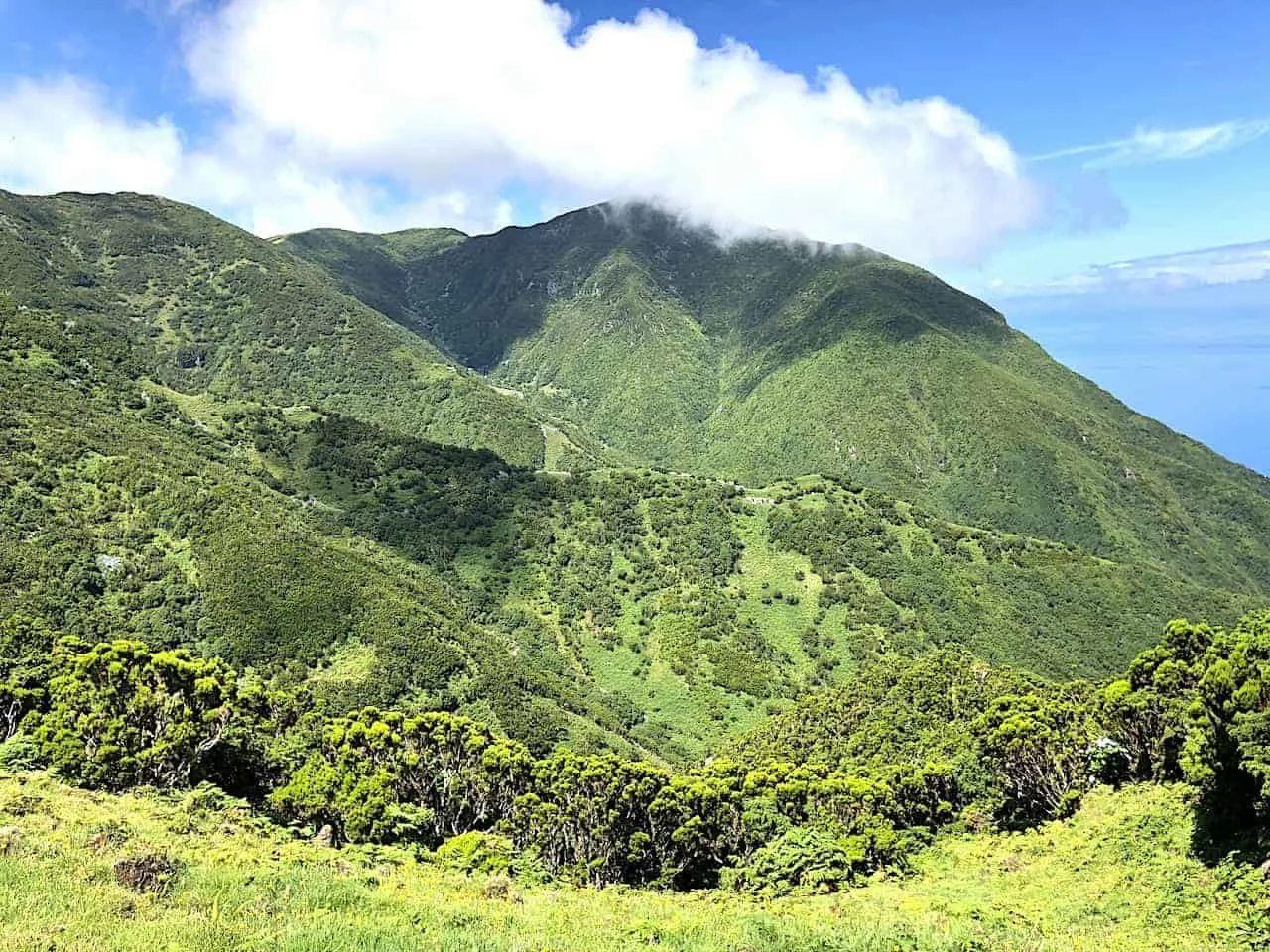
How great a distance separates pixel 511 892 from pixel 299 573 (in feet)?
246

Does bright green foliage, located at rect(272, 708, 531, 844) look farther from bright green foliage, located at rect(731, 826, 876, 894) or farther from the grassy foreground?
bright green foliage, located at rect(731, 826, 876, 894)

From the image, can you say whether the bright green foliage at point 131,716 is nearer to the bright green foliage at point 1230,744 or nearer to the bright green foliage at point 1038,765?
the bright green foliage at point 1038,765

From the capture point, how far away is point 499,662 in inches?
3634

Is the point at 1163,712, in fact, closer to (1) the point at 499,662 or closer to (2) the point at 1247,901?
(2) the point at 1247,901

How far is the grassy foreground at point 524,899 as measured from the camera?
1366 centimetres

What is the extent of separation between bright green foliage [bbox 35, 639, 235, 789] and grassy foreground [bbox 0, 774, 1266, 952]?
12.2 ft

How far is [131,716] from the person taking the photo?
3572 centimetres

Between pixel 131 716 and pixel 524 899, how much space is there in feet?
82.8

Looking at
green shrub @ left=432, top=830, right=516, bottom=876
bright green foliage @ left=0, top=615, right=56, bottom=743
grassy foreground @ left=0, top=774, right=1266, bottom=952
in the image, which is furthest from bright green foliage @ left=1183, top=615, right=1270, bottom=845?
bright green foliage @ left=0, top=615, right=56, bottom=743

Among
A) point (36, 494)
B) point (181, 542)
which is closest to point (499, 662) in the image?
point (181, 542)

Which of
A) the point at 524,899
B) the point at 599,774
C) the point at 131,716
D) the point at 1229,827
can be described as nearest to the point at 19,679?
the point at 131,716

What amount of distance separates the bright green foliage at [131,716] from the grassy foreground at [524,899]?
372cm

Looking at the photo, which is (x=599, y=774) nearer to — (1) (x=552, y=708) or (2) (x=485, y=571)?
(1) (x=552, y=708)

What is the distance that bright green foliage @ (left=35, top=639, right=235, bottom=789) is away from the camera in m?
32.4
